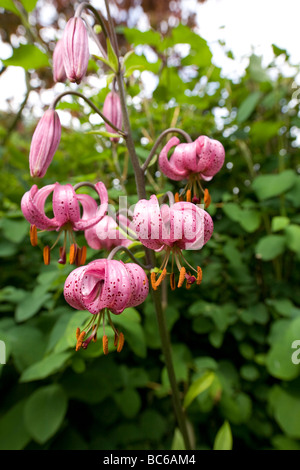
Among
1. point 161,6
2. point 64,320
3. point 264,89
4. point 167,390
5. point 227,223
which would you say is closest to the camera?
point 64,320

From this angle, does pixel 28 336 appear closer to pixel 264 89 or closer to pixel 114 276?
pixel 114 276

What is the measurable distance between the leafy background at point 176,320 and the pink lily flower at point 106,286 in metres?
0.19

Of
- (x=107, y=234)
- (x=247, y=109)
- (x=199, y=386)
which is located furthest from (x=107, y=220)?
(x=247, y=109)

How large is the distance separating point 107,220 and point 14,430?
0.59m

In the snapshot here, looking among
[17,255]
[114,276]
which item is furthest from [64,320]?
[17,255]

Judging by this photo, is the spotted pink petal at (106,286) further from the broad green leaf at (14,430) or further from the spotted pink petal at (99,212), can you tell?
the broad green leaf at (14,430)

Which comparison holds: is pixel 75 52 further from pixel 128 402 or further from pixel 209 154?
pixel 128 402

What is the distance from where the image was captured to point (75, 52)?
0.50m

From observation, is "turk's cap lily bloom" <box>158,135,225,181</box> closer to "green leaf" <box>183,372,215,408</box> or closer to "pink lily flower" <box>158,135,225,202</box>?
"pink lily flower" <box>158,135,225,202</box>

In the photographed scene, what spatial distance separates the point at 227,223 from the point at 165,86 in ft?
1.57

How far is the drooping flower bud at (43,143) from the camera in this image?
0.52 meters

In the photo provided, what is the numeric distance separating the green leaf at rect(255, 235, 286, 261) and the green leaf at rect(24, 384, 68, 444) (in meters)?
0.62

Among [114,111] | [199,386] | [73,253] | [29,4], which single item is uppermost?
[29,4]
